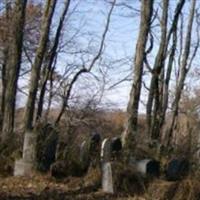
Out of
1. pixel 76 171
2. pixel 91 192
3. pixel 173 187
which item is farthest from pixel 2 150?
pixel 173 187

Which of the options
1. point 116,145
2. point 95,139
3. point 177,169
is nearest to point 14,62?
point 95,139

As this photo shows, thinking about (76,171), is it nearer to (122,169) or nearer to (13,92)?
(122,169)

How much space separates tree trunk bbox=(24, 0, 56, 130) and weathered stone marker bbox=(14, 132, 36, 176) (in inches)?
26.8

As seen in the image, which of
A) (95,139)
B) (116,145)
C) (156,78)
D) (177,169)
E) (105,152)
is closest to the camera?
(177,169)

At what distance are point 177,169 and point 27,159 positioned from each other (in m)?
3.88

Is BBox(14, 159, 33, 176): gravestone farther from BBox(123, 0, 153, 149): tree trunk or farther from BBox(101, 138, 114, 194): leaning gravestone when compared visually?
BBox(123, 0, 153, 149): tree trunk

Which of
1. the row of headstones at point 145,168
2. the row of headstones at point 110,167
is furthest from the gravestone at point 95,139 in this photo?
the row of headstones at point 145,168

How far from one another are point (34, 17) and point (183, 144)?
2712 centimetres

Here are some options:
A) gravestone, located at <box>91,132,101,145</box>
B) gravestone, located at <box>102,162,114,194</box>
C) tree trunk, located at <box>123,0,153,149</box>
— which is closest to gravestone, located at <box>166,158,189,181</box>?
gravestone, located at <box>102,162,114,194</box>

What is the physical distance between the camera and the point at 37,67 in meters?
17.1

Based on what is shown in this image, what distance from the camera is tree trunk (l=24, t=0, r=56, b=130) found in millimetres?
16003

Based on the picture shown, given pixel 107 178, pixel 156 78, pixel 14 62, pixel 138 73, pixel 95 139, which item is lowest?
pixel 107 178

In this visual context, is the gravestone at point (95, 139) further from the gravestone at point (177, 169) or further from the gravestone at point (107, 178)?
the gravestone at point (177, 169)

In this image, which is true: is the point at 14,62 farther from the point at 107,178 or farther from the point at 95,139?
the point at 107,178
